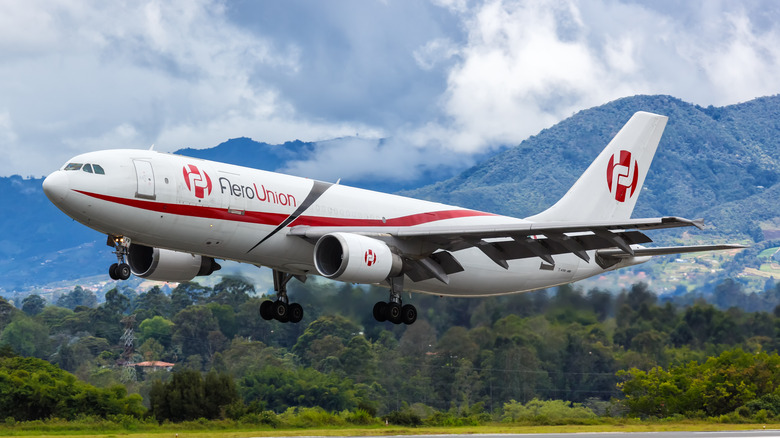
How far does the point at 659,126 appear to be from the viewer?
41406mm

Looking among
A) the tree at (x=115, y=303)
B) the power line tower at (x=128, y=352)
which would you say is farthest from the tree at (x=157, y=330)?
the tree at (x=115, y=303)

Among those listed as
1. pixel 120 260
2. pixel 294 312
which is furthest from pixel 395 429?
pixel 120 260

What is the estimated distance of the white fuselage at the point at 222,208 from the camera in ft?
90.7

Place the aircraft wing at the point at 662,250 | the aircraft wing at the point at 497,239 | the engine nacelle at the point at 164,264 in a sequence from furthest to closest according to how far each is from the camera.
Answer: the engine nacelle at the point at 164,264 → the aircraft wing at the point at 662,250 → the aircraft wing at the point at 497,239

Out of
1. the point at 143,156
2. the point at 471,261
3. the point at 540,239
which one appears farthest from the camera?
the point at 471,261

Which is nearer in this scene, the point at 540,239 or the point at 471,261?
the point at 540,239

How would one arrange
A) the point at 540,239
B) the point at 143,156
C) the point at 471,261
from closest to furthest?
the point at 143,156
the point at 540,239
the point at 471,261

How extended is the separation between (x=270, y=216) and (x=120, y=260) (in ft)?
15.3

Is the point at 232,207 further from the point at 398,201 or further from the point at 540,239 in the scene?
the point at 540,239

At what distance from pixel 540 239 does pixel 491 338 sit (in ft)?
94.9

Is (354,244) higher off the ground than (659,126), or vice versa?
(659,126)

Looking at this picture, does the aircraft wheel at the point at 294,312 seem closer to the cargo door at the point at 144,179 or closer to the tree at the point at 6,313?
the cargo door at the point at 144,179

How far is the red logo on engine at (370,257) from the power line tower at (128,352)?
46528mm

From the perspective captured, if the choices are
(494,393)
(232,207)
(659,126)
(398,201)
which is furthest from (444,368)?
(232,207)
